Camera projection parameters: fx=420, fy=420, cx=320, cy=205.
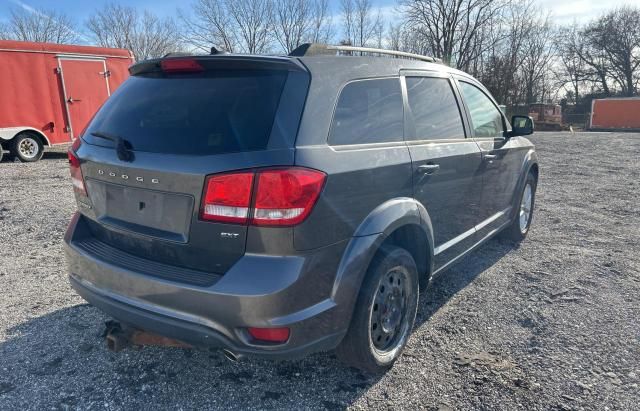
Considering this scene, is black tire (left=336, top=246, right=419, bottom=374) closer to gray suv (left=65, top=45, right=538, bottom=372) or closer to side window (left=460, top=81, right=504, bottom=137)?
gray suv (left=65, top=45, right=538, bottom=372)

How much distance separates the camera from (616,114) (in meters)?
29.9

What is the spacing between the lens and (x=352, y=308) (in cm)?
219

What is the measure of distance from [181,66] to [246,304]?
1302 mm

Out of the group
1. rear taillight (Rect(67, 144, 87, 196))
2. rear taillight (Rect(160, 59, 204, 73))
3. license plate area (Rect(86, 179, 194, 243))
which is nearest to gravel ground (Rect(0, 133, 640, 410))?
license plate area (Rect(86, 179, 194, 243))

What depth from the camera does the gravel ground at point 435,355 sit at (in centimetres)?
235

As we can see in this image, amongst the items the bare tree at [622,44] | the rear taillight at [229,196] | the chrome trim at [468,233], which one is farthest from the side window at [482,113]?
the bare tree at [622,44]

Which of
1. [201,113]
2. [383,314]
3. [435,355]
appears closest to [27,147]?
[201,113]

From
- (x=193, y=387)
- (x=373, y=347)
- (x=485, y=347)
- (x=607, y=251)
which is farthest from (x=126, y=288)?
(x=607, y=251)

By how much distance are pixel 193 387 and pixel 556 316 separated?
2679 millimetres

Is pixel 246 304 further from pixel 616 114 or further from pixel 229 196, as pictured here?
pixel 616 114

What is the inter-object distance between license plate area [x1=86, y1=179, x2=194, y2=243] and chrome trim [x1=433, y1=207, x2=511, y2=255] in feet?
5.81

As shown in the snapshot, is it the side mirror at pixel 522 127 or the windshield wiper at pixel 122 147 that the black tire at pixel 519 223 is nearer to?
the side mirror at pixel 522 127

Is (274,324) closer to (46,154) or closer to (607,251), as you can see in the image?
(607,251)

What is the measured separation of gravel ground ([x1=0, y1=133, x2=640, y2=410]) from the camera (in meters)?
2.35
